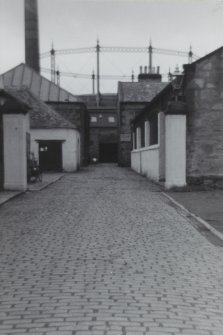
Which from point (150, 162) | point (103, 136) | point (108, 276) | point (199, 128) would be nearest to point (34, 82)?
point (103, 136)

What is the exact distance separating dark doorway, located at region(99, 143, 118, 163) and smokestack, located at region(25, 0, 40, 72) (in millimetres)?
20044

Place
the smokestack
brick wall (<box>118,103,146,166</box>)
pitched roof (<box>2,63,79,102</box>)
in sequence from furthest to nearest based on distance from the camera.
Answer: brick wall (<box>118,103,146,166</box>) → the smokestack → pitched roof (<box>2,63,79,102</box>)

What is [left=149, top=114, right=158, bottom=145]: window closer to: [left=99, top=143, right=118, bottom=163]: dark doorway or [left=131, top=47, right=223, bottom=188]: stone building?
[left=131, top=47, right=223, bottom=188]: stone building

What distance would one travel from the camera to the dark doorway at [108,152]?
222 ft

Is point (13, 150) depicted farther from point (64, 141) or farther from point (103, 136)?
point (103, 136)

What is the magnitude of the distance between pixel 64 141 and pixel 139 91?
17321 mm

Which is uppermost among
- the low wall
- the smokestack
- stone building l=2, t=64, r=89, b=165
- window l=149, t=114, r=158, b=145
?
the smokestack

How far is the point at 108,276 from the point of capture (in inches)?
228

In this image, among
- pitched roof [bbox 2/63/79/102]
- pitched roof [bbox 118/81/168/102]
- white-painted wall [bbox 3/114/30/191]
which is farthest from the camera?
pitched roof [bbox 118/81/168/102]

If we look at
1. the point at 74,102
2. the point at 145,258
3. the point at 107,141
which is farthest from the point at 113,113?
the point at 145,258

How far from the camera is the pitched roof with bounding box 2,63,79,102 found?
158 ft

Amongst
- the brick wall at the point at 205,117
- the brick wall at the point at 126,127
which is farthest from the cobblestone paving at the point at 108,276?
the brick wall at the point at 126,127

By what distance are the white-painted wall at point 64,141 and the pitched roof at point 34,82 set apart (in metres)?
11.8

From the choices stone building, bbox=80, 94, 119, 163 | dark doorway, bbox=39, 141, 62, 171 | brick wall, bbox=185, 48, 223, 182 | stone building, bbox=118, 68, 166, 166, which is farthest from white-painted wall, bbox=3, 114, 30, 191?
stone building, bbox=80, 94, 119, 163
